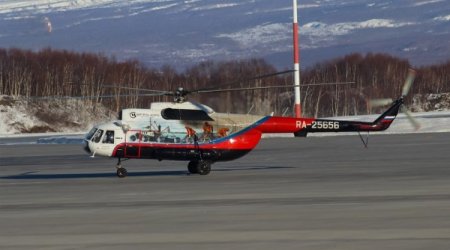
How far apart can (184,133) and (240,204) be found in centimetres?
864

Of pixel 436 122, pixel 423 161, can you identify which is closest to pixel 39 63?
pixel 436 122

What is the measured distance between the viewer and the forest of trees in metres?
52.6

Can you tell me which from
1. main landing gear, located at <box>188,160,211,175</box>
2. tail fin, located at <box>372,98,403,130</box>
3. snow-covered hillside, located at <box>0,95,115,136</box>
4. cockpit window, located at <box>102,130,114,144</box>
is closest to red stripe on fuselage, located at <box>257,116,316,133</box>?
main landing gear, located at <box>188,160,211,175</box>

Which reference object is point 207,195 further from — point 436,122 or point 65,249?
point 436,122

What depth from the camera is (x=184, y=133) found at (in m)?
30.0

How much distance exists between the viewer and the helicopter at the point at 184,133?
2988 centimetres

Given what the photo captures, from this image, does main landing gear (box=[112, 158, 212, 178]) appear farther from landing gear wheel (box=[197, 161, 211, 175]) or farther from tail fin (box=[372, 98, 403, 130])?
tail fin (box=[372, 98, 403, 130])

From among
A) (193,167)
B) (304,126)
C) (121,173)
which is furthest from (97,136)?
(304,126)

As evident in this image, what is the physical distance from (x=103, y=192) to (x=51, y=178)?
566 cm

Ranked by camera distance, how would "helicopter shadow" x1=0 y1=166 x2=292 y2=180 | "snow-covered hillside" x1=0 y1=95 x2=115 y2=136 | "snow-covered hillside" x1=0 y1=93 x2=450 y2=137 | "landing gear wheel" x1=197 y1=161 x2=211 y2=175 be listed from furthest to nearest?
1. "snow-covered hillside" x1=0 y1=95 x2=115 y2=136
2. "snow-covered hillside" x1=0 y1=93 x2=450 y2=137
3. "helicopter shadow" x1=0 y1=166 x2=292 y2=180
4. "landing gear wheel" x1=197 y1=161 x2=211 y2=175

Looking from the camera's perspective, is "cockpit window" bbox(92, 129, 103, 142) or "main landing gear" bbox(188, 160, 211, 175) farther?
"main landing gear" bbox(188, 160, 211, 175)

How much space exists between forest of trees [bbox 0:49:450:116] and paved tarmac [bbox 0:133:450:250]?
7892 millimetres

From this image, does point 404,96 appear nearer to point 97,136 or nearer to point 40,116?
point 97,136

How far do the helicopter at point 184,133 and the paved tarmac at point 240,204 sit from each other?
64 cm
